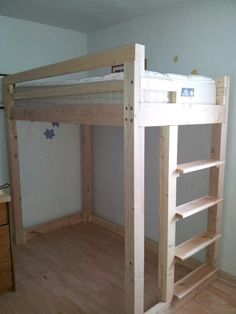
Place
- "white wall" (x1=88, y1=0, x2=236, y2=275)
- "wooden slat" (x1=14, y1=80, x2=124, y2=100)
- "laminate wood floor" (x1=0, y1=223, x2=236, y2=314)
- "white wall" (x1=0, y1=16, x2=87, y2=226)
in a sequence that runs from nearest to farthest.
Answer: "wooden slat" (x1=14, y1=80, x2=124, y2=100) < "laminate wood floor" (x1=0, y1=223, x2=236, y2=314) < "white wall" (x1=88, y1=0, x2=236, y2=275) < "white wall" (x1=0, y1=16, x2=87, y2=226)

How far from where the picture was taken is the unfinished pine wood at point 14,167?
8.54 feet

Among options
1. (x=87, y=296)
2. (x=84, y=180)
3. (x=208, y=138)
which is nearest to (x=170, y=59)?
(x=208, y=138)

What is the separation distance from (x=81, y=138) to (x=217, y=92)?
71.4 inches

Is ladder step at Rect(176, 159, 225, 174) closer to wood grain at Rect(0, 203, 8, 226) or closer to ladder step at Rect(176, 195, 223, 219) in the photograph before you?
ladder step at Rect(176, 195, 223, 219)

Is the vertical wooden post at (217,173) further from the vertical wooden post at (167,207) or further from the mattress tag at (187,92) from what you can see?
the vertical wooden post at (167,207)

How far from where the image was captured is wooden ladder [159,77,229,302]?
5.72 ft

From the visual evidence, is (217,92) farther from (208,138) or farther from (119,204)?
(119,204)

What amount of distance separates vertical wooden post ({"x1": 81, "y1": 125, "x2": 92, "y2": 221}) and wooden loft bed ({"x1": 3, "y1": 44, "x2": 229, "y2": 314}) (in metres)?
0.97

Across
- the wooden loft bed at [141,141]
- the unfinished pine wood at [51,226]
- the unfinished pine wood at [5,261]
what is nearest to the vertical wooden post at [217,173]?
the wooden loft bed at [141,141]

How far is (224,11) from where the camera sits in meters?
2.04

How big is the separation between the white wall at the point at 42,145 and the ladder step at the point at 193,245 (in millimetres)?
1765

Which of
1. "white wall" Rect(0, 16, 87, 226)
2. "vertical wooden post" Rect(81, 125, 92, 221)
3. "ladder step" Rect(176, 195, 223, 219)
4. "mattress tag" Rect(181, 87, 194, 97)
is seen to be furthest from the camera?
"vertical wooden post" Rect(81, 125, 92, 221)

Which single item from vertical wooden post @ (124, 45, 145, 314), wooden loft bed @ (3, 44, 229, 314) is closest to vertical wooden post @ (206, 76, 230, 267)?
wooden loft bed @ (3, 44, 229, 314)

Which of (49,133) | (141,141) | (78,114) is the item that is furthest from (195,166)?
(49,133)
